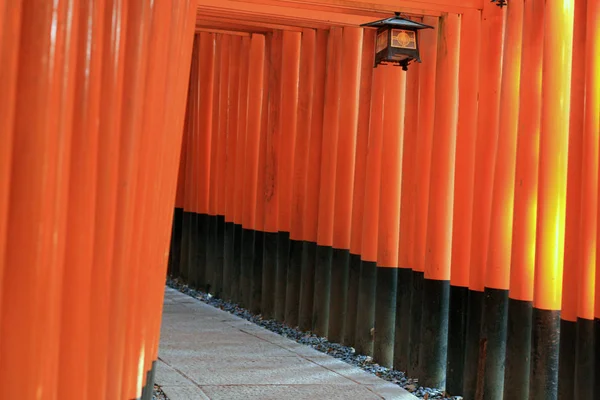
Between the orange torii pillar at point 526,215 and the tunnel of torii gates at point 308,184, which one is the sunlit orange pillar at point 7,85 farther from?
the orange torii pillar at point 526,215

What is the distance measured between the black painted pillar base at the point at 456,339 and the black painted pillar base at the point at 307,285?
7.70 ft

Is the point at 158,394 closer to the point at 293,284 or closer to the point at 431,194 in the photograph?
the point at 431,194

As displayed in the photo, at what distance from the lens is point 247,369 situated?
6719 millimetres

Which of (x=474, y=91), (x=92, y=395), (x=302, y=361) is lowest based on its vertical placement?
(x=302, y=361)

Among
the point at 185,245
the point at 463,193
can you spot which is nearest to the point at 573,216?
the point at 463,193

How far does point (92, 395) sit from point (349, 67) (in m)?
5.79

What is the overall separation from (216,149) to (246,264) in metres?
1.74

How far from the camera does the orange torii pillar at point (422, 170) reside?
6734mm

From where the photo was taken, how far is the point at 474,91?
6.23 m

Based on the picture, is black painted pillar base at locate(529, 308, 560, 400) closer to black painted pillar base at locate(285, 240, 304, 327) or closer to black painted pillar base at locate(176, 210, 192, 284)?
black painted pillar base at locate(285, 240, 304, 327)

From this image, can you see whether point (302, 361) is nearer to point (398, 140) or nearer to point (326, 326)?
point (326, 326)

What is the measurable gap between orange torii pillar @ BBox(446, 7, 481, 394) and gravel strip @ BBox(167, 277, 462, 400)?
0.22 meters

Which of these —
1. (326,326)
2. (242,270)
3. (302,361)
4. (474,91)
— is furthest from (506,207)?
(242,270)

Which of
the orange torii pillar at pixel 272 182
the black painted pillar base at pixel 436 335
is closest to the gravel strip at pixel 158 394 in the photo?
the black painted pillar base at pixel 436 335
